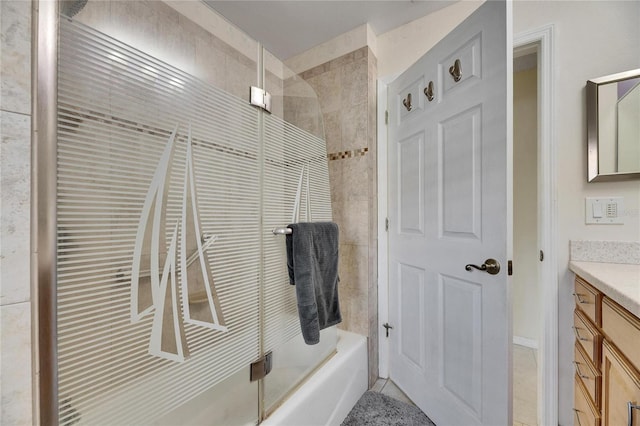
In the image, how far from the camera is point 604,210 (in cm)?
121

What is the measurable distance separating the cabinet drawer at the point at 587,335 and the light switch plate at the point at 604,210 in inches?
16.7

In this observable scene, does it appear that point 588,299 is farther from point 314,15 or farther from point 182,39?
point 314,15

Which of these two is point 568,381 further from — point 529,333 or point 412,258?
point 529,333

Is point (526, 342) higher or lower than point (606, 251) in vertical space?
lower

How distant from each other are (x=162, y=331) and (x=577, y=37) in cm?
207

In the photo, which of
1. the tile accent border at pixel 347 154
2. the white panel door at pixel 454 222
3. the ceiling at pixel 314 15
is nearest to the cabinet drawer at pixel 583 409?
the white panel door at pixel 454 222

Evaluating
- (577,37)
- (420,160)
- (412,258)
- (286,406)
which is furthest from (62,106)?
(577,37)

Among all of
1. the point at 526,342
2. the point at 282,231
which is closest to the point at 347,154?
the point at 282,231

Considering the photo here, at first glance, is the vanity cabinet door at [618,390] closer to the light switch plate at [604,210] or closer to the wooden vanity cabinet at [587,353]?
the wooden vanity cabinet at [587,353]

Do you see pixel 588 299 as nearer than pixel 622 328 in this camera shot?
No

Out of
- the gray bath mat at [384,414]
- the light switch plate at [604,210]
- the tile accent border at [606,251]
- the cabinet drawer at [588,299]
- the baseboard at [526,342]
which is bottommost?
the gray bath mat at [384,414]

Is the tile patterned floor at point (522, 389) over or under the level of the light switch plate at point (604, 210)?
under

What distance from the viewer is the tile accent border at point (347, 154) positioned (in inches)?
68.6

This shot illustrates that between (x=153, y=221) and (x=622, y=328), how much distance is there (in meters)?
1.36
